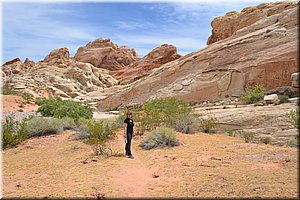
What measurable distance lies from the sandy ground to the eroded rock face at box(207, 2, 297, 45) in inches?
899

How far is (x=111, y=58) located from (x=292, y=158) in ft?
260

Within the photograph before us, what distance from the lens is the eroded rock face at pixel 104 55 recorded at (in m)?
82.2

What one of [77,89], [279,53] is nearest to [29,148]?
[279,53]

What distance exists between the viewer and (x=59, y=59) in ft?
229

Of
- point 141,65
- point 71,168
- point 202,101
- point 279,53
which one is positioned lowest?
point 71,168

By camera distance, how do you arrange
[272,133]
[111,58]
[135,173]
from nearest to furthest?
[135,173]
[272,133]
[111,58]

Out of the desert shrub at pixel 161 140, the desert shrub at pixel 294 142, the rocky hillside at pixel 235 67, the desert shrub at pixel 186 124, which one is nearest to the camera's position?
the desert shrub at pixel 294 142

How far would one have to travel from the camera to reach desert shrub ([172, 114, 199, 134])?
585 inches

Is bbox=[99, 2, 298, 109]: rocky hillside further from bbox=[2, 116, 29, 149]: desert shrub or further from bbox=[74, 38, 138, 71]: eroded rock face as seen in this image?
bbox=[74, 38, 138, 71]: eroded rock face

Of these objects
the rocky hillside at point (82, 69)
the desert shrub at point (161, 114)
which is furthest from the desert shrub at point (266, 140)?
the rocky hillside at point (82, 69)

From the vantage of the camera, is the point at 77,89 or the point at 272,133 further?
the point at 77,89

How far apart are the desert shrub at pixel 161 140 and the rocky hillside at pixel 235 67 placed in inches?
476

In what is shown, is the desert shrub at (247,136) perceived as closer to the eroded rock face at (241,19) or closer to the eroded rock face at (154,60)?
the eroded rock face at (241,19)

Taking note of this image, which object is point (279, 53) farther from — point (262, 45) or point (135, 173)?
point (135, 173)
